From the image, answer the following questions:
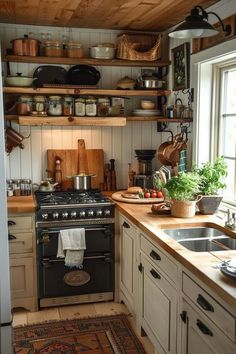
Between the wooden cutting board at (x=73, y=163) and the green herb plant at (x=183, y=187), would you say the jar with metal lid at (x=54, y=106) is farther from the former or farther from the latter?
the green herb plant at (x=183, y=187)

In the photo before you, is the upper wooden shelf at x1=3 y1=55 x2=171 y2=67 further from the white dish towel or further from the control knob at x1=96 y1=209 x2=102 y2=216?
the white dish towel

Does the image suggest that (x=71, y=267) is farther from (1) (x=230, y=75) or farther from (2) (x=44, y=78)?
(1) (x=230, y=75)

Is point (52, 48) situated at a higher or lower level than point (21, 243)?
higher

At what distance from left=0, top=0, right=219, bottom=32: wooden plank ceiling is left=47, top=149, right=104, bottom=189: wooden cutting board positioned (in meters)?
1.16

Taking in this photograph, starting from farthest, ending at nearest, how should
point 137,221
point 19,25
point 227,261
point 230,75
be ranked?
point 19,25, point 230,75, point 137,221, point 227,261

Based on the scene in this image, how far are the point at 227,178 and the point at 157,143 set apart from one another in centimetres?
115

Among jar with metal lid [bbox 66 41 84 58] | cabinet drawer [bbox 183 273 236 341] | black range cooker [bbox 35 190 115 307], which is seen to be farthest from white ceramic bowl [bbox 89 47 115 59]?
cabinet drawer [bbox 183 273 236 341]

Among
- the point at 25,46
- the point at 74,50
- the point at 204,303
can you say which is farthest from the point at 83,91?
the point at 204,303

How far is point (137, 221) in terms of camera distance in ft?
9.19

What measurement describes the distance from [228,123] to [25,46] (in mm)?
1846

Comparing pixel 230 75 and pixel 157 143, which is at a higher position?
pixel 230 75

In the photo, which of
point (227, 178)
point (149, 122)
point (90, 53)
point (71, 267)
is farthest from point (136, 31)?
point (71, 267)

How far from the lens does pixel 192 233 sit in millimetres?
2672

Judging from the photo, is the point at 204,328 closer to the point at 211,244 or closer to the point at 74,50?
the point at 211,244
